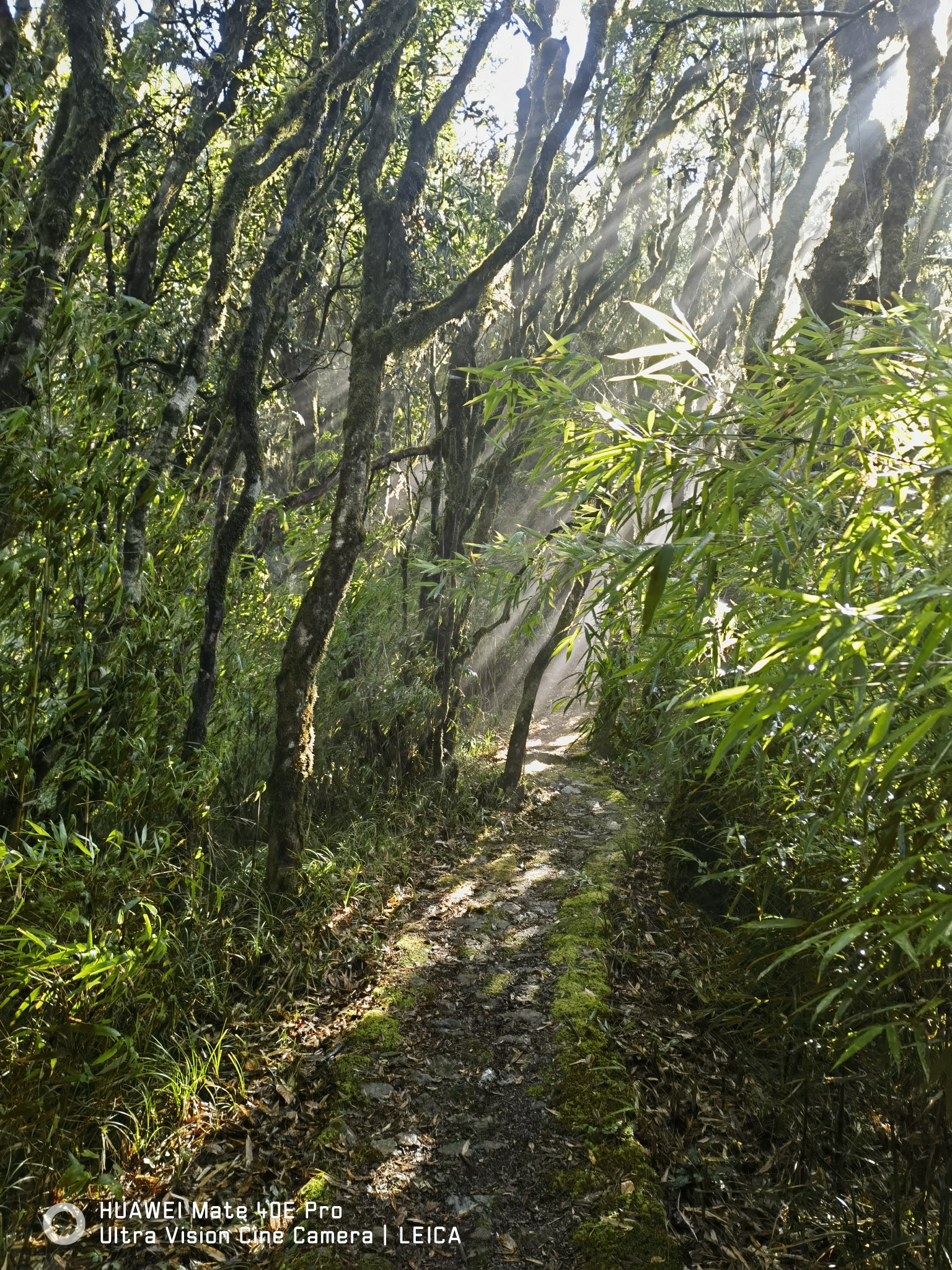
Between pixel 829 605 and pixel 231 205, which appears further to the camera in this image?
pixel 231 205

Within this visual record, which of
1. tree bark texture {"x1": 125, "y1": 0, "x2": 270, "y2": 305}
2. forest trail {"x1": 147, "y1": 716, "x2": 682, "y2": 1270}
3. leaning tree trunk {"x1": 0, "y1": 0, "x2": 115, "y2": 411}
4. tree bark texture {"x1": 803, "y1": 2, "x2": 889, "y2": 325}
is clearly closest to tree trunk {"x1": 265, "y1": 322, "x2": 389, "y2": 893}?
forest trail {"x1": 147, "y1": 716, "x2": 682, "y2": 1270}

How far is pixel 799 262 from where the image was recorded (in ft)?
51.5

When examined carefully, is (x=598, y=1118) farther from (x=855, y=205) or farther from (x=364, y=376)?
(x=855, y=205)

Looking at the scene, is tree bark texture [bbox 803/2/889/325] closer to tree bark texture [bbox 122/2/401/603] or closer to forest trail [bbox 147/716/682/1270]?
tree bark texture [bbox 122/2/401/603]

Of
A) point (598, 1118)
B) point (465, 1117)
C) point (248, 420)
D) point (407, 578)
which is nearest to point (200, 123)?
point (248, 420)

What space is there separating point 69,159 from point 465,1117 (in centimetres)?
450

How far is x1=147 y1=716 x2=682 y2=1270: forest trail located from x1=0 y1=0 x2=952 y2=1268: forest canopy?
1.08 ft

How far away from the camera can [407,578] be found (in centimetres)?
663

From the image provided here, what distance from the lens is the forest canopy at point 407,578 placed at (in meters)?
2.17

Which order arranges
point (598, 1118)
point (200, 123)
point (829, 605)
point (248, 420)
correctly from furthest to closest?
point (200, 123), point (248, 420), point (598, 1118), point (829, 605)

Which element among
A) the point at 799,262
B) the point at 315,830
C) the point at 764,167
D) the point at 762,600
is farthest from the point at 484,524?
the point at 799,262

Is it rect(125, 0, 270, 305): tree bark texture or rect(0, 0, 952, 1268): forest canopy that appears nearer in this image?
rect(0, 0, 952, 1268): forest canopy

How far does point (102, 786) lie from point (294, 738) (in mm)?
1264

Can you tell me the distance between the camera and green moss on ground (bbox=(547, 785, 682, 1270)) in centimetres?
264
